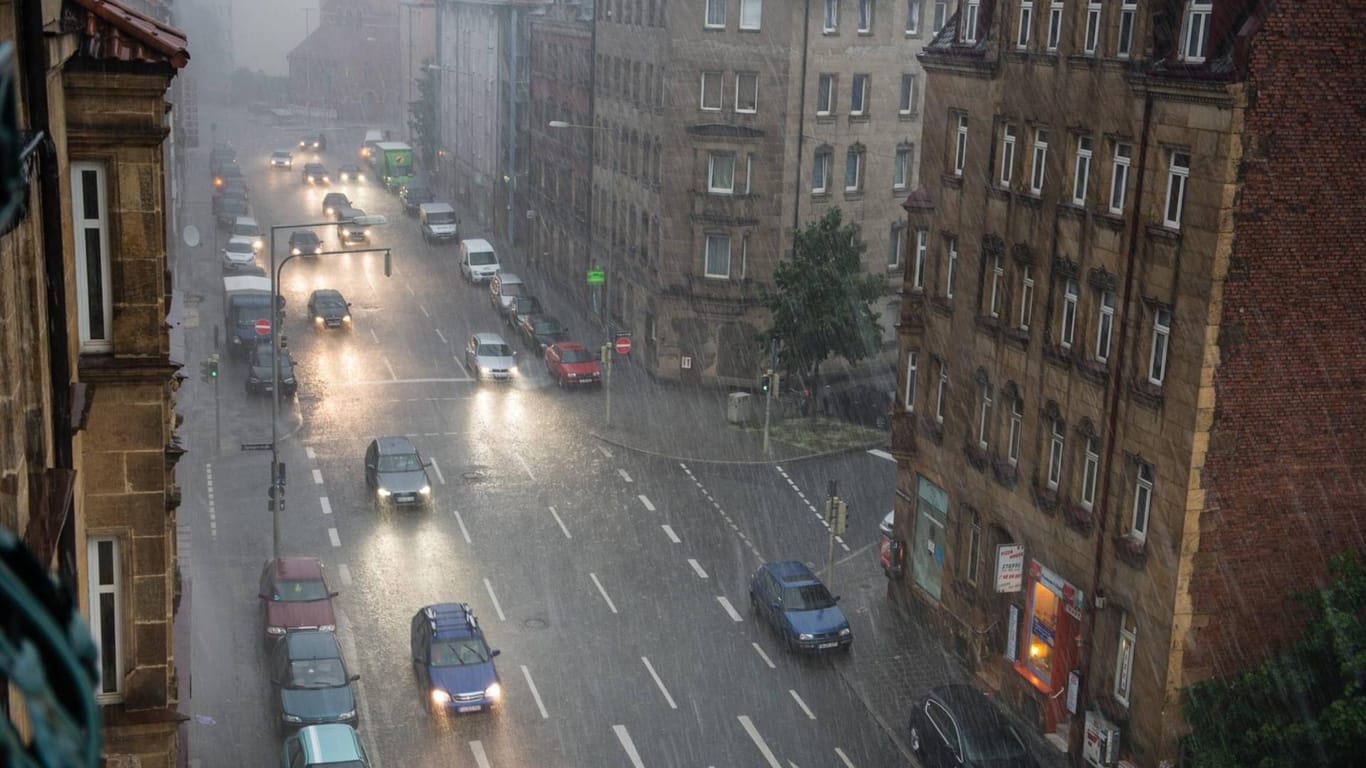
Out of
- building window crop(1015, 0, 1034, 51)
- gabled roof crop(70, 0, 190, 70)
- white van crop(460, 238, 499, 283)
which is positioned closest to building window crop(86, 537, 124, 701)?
gabled roof crop(70, 0, 190, 70)

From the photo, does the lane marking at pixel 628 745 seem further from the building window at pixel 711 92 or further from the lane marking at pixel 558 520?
the building window at pixel 711 92

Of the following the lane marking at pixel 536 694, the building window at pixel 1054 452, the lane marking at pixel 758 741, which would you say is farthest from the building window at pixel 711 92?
the lane marking at pixel 758 741

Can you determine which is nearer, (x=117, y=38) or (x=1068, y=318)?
(x=117, y=38)

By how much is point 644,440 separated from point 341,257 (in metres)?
43.0

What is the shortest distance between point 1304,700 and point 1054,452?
9110 mm

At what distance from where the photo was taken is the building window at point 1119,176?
33750mm

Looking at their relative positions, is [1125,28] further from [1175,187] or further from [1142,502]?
[1142,502]

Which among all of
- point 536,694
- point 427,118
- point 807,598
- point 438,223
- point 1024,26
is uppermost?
point 1024,26

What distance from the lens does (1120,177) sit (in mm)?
34062

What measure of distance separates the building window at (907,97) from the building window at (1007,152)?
33.3 m

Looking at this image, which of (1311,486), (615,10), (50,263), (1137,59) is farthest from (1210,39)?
(615,10)

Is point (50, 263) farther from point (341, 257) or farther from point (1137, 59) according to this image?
point (341, 257)

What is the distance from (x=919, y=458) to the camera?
44219mm

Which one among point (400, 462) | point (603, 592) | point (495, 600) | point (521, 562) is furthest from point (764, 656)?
point (400, 462)
